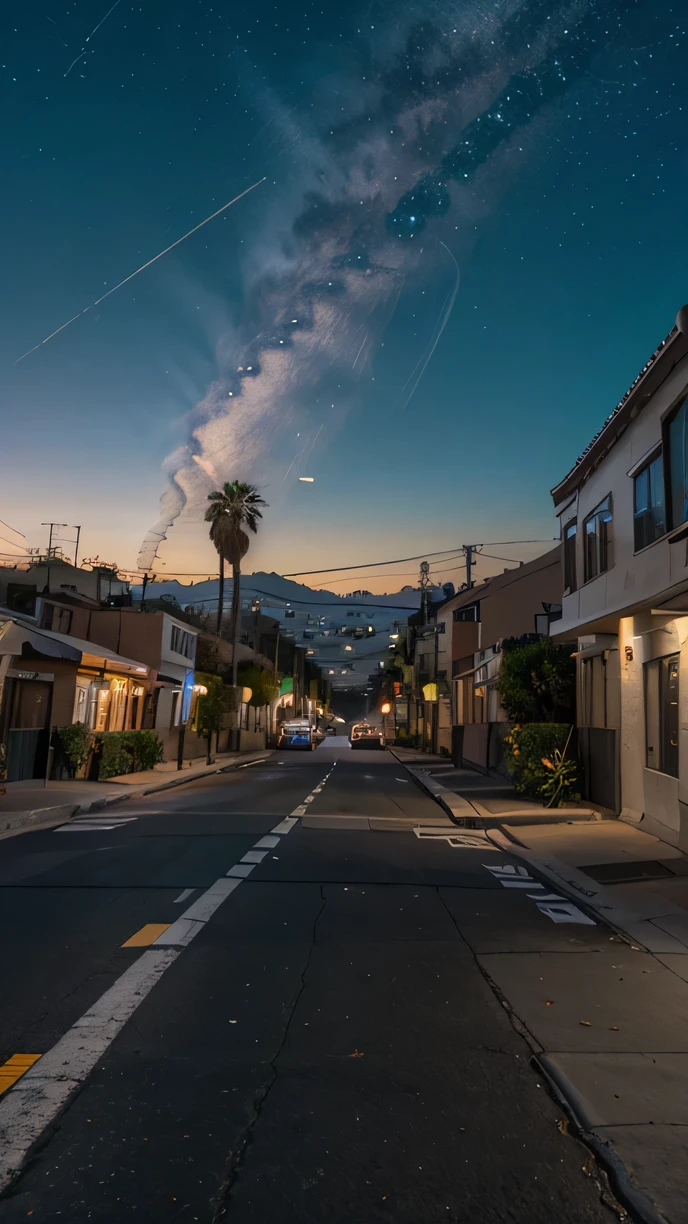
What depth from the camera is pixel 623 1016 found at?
18.5 ft

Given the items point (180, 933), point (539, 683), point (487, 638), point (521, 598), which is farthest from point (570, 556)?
point (487, 638)

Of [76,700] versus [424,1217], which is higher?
[76,700]

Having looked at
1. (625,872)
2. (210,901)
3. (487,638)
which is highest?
(487,638)

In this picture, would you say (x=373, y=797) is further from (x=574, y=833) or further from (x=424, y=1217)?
(x=424, y=1217)

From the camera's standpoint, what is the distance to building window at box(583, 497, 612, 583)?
1750cm

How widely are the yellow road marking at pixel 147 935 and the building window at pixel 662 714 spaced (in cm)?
908

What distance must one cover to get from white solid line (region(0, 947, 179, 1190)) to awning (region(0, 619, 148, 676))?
11.6m

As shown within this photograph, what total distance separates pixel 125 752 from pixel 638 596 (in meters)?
17.8

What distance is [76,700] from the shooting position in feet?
84.4

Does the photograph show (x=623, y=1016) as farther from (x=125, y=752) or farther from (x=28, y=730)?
(x=125, y=752)

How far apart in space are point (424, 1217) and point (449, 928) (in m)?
4.80

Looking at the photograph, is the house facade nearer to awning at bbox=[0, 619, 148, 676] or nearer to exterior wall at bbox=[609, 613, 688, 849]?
exterior wall at bbox=[609, 613, 688, 849]

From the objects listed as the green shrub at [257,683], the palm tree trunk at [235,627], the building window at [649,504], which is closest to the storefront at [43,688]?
the building window at [649,504]

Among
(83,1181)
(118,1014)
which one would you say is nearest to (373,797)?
(118,1014)
